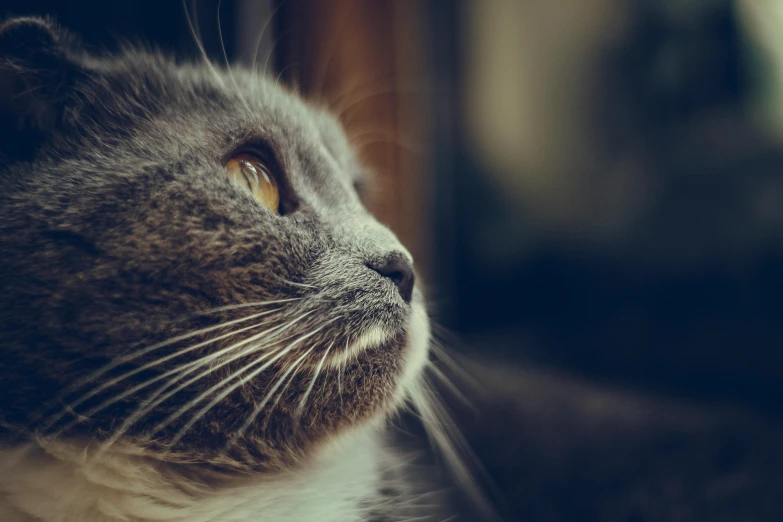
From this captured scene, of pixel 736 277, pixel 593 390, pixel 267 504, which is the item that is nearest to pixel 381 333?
pixel 267 504

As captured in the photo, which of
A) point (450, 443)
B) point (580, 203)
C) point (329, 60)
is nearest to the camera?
point (329, 60)

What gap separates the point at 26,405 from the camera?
1.45 ft

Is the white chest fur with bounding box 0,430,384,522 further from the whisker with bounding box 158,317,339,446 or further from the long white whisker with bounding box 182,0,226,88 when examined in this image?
the long white whisker with bounding box 182,0,226,88

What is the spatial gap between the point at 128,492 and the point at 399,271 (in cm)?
29

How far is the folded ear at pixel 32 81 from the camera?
46 cm

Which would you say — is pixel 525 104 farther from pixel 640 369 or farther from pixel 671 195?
pixel 640 369

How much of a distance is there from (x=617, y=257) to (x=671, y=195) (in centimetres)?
15

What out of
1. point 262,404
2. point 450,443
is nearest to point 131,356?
point 262,404

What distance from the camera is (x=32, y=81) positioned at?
48 centimetres

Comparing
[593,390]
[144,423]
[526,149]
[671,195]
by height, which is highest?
[526,149]

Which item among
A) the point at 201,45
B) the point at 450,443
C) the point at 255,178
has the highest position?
the point at 201,45

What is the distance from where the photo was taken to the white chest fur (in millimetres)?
445

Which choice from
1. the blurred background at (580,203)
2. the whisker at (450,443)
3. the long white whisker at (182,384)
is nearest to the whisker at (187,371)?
the long white whisker at (182,384)

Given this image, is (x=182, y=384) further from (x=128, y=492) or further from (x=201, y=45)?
(x=201, y=45)
